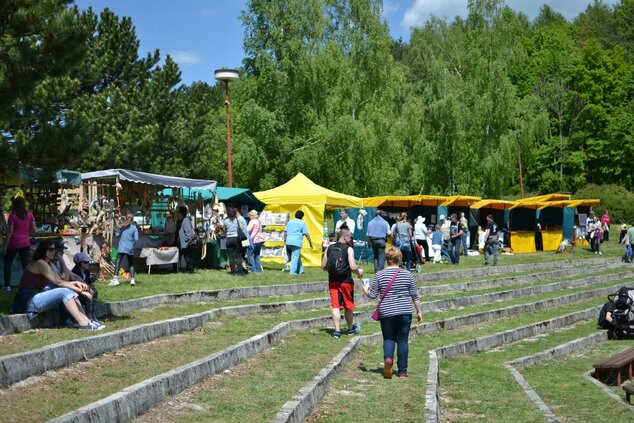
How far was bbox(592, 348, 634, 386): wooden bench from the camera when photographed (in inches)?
551

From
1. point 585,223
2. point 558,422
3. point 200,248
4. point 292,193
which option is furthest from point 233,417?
point 585,223

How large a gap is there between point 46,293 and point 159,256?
30.7ft

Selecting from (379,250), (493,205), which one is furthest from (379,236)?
(493,205)

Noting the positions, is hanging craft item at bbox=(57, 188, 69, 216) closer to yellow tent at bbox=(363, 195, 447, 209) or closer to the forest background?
yellow tent at bbox=(363, 195, 447, 209)

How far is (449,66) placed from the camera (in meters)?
58.9

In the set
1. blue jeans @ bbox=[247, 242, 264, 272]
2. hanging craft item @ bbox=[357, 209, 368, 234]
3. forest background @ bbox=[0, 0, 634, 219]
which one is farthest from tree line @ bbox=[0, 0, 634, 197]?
blue jeans @ bbox=[247, 242, 264, 272]

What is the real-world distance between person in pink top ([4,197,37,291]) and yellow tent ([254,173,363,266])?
12.3m

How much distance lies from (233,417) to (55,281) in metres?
Answer: 4.92

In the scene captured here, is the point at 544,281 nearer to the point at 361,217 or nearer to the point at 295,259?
the point at 361,217

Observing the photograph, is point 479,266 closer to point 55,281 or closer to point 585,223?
point 585,223

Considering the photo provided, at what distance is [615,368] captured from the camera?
548 inches

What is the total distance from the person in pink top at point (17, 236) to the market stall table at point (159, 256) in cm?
543

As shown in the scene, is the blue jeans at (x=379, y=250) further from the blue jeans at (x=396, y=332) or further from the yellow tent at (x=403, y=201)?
the yellow tent at (x=403, y=201)

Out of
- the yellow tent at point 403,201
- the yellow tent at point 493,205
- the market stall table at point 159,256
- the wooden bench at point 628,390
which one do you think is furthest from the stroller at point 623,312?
the yellow tent at point 493,205
